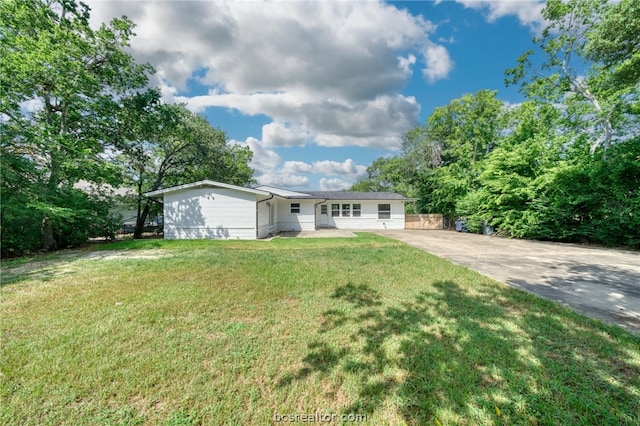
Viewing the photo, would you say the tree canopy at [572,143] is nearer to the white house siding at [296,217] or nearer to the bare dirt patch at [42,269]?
the white house siding at [296,217]

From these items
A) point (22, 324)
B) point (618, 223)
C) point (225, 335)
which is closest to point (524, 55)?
point (618, 223)

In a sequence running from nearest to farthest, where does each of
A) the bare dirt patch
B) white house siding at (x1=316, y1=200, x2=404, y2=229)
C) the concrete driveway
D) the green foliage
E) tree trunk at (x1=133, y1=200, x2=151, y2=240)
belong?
the concrete driveway → the bare dirt patch → tree trunk at (x1=133, y1=200, x2=151, y2=240) → white house siding at (x1=316, y1=200, x2=404, y2=229) → the green foliage

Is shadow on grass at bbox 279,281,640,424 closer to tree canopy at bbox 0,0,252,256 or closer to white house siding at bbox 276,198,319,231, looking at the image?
tree canopy at bbox 0,0,252,256

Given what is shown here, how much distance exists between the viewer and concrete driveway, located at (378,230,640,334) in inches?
149

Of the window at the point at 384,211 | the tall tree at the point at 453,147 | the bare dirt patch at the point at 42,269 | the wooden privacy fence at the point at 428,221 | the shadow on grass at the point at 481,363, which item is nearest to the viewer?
the shadow on grass at the point at 481,363

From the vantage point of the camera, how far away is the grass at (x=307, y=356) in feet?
6.30

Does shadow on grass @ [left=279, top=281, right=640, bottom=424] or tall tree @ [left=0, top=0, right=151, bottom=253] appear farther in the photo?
tall tree @ [left=0, top=0, right=151, bottom=253]

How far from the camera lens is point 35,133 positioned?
8.73 metres

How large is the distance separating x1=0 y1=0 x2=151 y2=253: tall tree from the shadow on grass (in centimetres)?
1053

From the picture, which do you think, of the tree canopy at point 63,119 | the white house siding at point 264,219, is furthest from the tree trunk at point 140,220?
the white house siding at point 264,219

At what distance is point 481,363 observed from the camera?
96.7 inches

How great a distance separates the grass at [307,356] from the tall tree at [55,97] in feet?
22.1

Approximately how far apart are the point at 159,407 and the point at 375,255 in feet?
21.4

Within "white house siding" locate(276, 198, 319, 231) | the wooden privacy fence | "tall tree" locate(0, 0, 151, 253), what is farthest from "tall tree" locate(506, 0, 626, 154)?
"tall tree" locate(0, 0, 151, 253)
